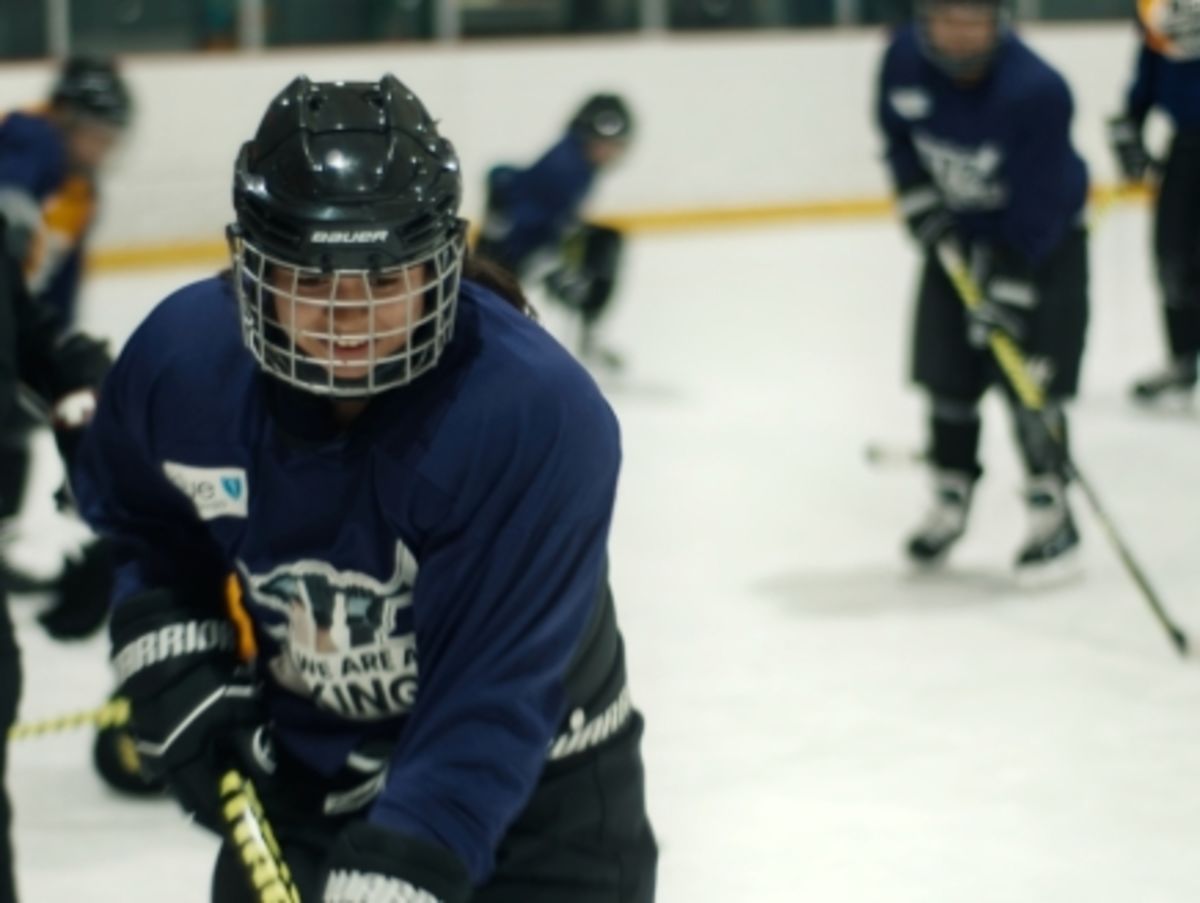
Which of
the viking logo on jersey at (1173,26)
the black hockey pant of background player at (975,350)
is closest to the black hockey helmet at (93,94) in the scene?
the black hockey pant of background player at (975,350)

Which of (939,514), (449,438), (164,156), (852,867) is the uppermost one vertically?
(449,438)

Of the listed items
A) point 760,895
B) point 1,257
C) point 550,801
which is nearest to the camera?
point 550,801

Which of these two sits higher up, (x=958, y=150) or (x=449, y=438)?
(x=449, y=438)

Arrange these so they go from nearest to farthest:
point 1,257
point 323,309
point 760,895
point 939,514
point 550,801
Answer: point 323,309 < point 550,801 < point 1,257 < point 760,895 < point 939,514

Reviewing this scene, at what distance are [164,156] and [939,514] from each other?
3.92 m

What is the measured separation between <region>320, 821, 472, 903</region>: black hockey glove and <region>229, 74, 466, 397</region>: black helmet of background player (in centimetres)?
28

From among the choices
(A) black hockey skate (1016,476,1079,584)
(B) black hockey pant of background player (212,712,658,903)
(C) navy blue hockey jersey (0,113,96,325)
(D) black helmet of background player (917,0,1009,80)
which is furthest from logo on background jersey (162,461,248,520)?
(A) black hockey skate (1016,476,1079,584)

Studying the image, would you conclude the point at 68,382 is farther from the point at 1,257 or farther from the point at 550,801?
the point at 550,801

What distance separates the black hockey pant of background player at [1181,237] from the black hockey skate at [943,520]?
55.9 inches

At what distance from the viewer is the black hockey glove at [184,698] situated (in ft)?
5.24

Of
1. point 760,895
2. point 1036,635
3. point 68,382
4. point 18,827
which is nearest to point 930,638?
point 1036,635

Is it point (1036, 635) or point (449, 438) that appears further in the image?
point (1036, 635)

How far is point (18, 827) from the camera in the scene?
2.87 meters

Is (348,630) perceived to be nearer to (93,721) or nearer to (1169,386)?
(93,721)
